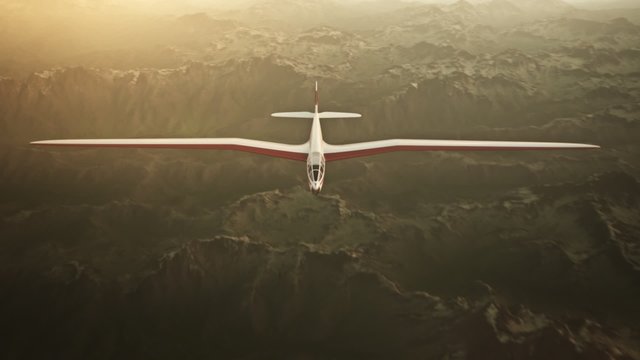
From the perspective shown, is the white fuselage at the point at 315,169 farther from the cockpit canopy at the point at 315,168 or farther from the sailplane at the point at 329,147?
the sailplane at the point at 329,147

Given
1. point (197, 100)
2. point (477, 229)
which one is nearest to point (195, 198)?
point (197, 100)

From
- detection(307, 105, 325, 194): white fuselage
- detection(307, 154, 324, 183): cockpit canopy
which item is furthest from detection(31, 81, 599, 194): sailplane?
detection(307, 154, 324, 183): cockpit canopy

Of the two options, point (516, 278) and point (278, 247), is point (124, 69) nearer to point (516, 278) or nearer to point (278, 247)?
point (278, 247)

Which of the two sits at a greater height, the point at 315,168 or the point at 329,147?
the point at 329,147

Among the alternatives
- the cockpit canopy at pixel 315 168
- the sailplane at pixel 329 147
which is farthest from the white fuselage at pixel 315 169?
the sailplane at pixel 329 147

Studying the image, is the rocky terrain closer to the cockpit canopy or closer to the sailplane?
the sailplane

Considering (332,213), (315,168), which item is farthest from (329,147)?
(332,213)

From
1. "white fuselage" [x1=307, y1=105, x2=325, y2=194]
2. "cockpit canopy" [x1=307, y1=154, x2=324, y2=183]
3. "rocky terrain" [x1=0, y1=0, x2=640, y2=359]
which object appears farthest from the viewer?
"rocky terrain" [x1=0, y1=0, x2=640, y2=359]

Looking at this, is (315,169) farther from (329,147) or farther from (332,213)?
(332,213)

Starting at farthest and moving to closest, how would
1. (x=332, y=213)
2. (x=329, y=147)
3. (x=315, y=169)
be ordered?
(x=332, y=213) < (x=329, y=147) < (x=315, y=169)
